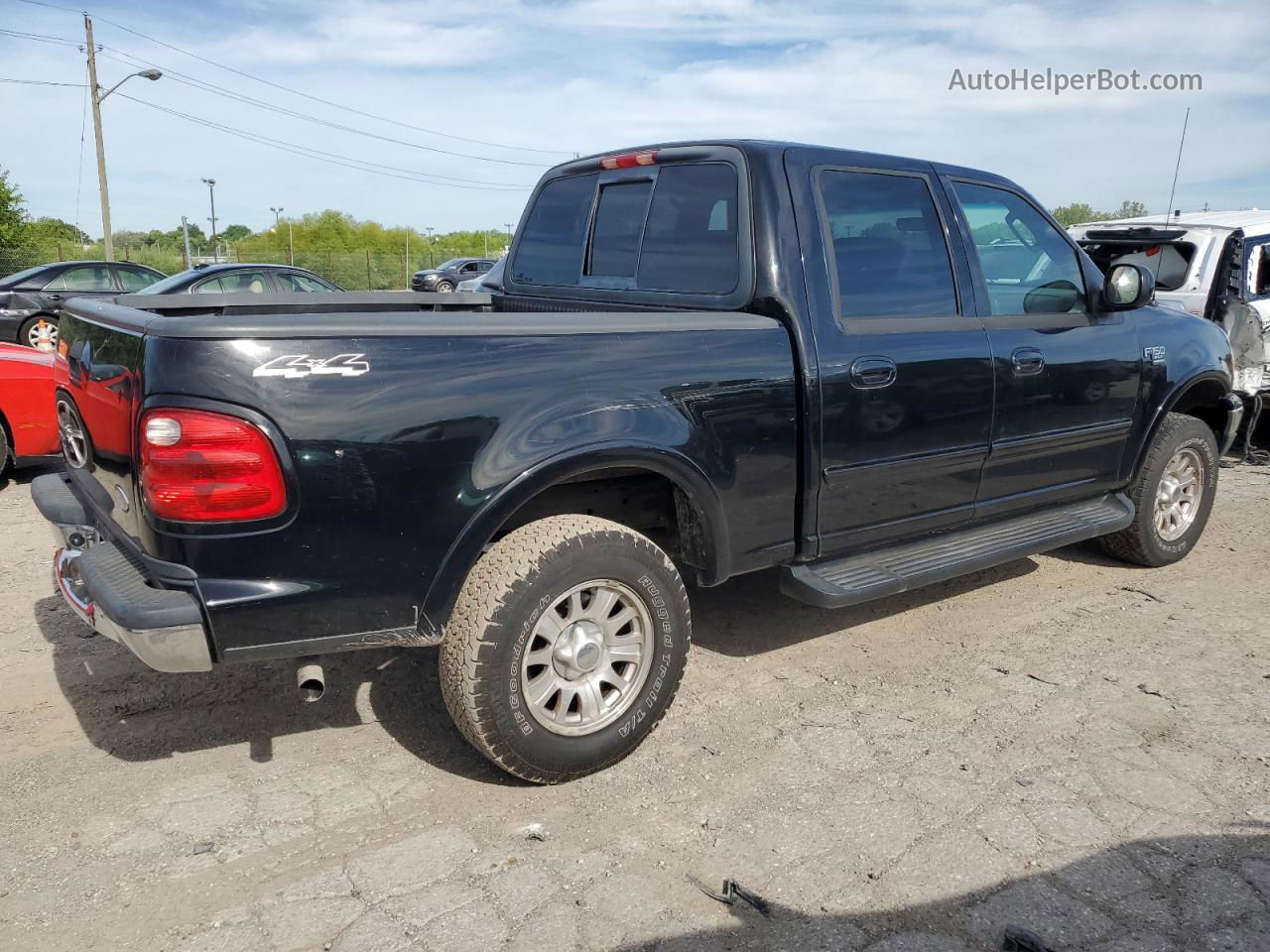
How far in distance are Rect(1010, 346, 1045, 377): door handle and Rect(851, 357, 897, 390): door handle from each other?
29.9 inches

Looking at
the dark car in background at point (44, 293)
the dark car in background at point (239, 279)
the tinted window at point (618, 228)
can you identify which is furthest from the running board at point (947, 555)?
the dark car in background at point (44, 293)

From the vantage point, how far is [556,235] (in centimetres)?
439

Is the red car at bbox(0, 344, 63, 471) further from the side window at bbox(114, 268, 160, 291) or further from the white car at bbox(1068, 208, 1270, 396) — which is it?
the side window at bbox(114, 268, 160, 291)

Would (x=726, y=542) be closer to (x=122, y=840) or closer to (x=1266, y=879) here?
(x=1266, y=879)

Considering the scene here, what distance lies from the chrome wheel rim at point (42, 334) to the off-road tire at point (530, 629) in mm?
10290

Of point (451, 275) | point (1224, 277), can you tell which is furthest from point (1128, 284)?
point (451, 275)

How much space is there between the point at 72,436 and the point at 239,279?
9.77 meters

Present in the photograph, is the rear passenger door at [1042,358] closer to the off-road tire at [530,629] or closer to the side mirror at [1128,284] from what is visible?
the side mirror at [1128,284]

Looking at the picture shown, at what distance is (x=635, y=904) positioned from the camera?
2.51 m

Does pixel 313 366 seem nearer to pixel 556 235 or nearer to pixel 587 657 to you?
pixel 587 657

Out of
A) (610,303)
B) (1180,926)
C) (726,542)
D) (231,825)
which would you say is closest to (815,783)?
(726,542)

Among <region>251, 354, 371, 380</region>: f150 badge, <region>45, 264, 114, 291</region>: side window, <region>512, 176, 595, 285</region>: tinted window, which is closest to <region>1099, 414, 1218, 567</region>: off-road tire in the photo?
<region>512, 176, 595, 285</region>: tinted window

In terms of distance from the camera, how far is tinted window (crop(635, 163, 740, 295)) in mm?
3559

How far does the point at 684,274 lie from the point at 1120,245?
620 cm
